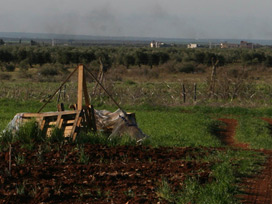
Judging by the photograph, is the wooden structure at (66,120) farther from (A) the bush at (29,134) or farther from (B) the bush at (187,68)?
(B) the bush at (187,68)

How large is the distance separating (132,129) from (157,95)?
12.8m

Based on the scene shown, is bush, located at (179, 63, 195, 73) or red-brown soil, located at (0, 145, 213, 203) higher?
red-brown soil, located at (0, 145, 213, 203)

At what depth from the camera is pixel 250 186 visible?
7820 mm

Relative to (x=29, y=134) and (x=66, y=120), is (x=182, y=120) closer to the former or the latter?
(x=66, y=120)

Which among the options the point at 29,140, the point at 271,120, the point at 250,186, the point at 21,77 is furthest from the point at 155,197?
the point at 21,77

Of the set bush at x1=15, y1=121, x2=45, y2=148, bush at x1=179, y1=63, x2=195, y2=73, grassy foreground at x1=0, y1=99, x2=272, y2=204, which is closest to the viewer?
grassy foreground at x1=0, y1=99, x2=272, y2=204

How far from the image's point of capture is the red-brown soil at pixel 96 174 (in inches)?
271

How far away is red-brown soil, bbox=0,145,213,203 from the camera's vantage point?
688 cm

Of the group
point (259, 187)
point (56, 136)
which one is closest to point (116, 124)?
point (56, 136)

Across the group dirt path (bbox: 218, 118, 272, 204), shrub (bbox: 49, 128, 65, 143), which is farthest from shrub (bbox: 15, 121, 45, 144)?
dirt path (bbox: 218, 118, 272, 204)

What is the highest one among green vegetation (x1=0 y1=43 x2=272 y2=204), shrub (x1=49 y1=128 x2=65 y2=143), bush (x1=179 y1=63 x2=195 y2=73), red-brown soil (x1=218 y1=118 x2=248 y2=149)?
shrub (x1=49 y1=128 x2=65 y2=143)

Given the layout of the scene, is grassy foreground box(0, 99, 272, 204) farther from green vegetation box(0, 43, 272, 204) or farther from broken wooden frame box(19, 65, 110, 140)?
broken wooden frame box(19, 65, 110, 140)

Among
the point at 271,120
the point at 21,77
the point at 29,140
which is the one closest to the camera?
the point at 29,140

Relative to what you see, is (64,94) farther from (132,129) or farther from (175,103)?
(132,129)
